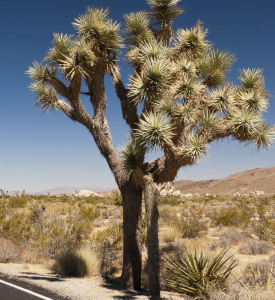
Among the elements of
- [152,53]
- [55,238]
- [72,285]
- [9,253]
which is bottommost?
[72,285]

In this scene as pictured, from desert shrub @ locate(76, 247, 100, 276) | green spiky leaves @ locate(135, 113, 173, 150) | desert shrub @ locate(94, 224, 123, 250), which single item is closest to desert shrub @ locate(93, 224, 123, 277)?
desert shrub @ locate(94, 224, 123, 250)

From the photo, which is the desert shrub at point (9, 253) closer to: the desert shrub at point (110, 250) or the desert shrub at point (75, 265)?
the desert shrub at point (75, 265)

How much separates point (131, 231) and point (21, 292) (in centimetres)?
320

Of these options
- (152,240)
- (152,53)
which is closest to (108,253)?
(152,240)

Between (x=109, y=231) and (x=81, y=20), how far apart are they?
24.3ft

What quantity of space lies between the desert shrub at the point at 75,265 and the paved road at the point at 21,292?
6.56ft

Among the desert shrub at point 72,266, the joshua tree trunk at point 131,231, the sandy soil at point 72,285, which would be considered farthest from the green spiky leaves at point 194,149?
the desert shrub at point 72,266

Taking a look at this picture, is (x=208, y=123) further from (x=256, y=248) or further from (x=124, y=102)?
(x=256, y=248)

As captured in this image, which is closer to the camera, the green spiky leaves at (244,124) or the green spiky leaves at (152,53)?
the green spiky leaves at (244,124)

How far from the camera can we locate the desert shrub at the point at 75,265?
395 inches

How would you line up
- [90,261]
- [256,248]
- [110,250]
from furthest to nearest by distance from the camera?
[256,248]
[110,250]
[90,261]

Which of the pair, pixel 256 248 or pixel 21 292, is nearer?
pixel 21 292

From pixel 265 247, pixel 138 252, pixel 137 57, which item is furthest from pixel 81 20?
pixel 265 247

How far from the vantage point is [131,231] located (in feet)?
30.5
